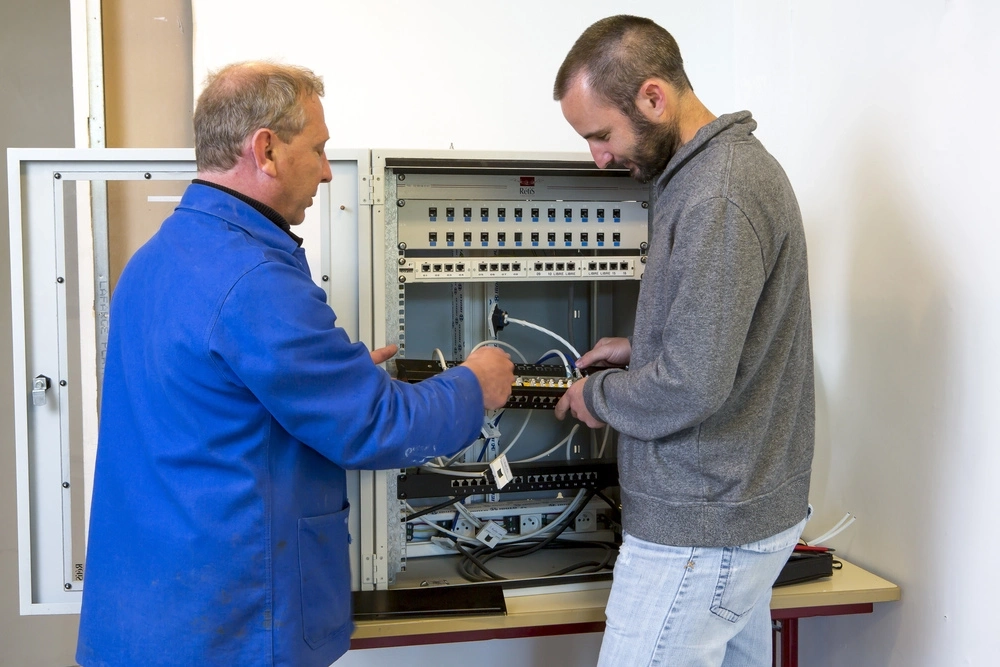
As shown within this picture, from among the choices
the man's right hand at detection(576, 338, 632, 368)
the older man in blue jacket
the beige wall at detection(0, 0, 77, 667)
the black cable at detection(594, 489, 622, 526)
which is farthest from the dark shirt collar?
the beige wall at detection(0, 0, 77, 667)

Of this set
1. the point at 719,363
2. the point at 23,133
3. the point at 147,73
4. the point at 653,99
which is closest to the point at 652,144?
the point at 653,99

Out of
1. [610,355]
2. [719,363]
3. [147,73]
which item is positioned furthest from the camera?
[147,73]

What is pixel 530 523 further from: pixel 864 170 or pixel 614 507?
pixel 864 170

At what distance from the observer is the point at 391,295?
1.37 metres

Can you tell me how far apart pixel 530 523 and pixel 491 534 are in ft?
0.33

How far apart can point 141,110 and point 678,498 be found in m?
1.75

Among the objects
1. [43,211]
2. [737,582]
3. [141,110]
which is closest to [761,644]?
[737,582]

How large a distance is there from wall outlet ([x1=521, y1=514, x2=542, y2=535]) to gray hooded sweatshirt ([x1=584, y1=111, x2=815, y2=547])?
22.1 inches

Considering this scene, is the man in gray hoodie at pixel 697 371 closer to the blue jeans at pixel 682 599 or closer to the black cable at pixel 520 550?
the blue jeans at pixel 682 599

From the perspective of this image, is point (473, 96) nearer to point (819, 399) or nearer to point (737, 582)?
point (819, 399)

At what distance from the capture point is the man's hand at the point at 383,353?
1297mm

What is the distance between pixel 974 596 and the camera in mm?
1271

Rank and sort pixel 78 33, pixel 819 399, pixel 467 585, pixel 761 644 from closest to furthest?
pixel 761 644 < pixel 467 585 < pixel 819 399 < pixel 78 33

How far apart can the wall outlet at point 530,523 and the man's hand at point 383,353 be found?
57cm
